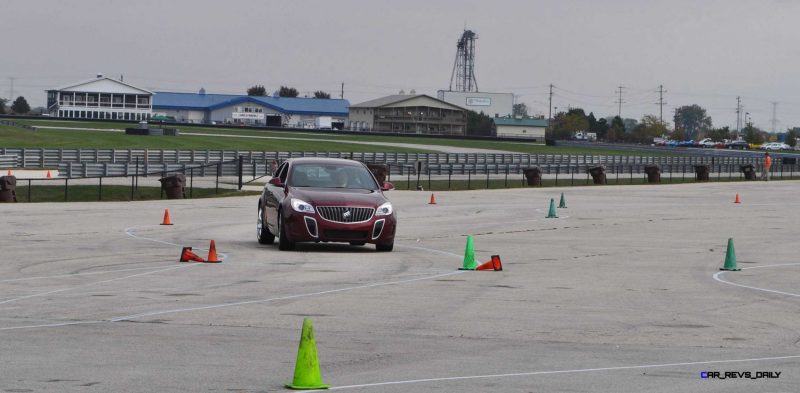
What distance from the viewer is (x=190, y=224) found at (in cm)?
2895

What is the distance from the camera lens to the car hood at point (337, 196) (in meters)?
20.5

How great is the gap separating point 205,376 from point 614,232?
792 inches

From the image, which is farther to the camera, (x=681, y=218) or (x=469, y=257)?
(x=681, y=218)

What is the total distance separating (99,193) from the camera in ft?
143

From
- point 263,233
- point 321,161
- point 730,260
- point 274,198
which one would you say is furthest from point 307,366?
point 263,233

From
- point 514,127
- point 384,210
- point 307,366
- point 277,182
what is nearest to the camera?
point 307,366

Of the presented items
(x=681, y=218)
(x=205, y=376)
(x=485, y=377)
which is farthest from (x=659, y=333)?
(x=681, y=218)

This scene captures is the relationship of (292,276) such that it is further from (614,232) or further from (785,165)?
(785,165)

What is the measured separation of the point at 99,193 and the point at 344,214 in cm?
2493

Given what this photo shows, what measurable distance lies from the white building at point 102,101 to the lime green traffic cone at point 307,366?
555ft

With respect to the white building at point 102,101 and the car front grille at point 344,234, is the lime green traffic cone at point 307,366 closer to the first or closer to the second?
the car front grille at point 344,234

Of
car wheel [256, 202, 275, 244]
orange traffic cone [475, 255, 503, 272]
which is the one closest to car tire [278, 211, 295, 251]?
car wheel [256, 202, 275, 244]

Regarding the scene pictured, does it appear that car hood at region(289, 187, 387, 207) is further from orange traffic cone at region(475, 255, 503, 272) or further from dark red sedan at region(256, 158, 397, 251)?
orange traffic cone at region(475, 255, 503, 272)

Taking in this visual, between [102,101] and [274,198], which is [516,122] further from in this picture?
[274,198]
